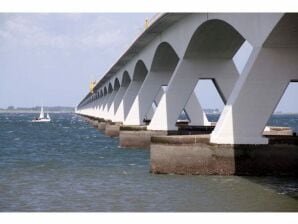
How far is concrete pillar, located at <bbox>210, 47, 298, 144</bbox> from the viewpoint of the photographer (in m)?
22.8

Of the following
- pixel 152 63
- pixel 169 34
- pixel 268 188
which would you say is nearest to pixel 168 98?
pixel 169 34

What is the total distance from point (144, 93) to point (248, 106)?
24180mm

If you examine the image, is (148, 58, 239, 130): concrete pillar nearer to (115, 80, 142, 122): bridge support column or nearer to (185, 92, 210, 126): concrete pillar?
(185, 92, 210, 126): concrete pillar

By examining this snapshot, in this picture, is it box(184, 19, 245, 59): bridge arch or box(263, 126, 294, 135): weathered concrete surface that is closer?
box(184, 19, 245, 59): bridge arch

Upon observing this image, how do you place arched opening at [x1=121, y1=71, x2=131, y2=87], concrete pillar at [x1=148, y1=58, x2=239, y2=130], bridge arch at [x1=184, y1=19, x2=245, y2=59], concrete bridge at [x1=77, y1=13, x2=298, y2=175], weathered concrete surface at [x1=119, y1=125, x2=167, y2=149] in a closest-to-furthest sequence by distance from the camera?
concrete bridge at [x1=77, y1=13, x2=298, y2=175] → bridge arch at [x1=184, y1=19, x2=245, y2=59] → concrete pillar at [x1=148, y1=58, x2=239, y2=130] → weathered concrete surface at [x1=119, y1=125, x2=167, y2=149] → arched opening at [x1=121, y1=71, x2=131, y2=87]

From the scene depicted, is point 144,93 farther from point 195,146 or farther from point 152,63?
point 195,146

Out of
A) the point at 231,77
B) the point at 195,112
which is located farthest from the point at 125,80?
the point at 231,77

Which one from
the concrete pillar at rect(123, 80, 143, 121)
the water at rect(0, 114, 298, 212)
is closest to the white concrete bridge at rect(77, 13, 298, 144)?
the concrete pillar at rect(123, 80, 143, 121)

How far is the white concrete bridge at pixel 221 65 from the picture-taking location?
22.7 meters

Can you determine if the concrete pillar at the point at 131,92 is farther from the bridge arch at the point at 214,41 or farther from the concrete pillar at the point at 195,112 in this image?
the bridge arch at the point at 214,41

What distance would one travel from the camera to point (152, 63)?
4466 centimetres

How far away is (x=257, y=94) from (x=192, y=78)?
1123 centimetres

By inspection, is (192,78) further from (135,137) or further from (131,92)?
(131,92)
